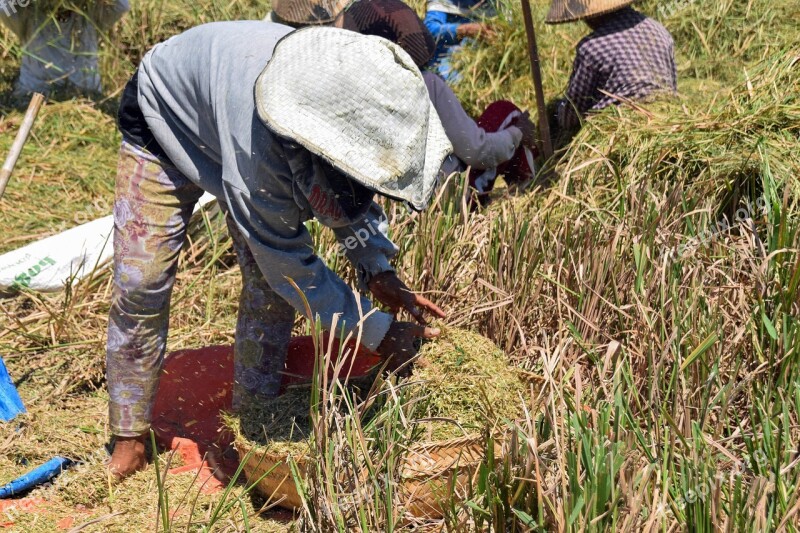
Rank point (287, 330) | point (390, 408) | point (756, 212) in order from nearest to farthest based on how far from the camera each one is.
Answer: point (390, 408) → point (287, 330) → point (756, 212)

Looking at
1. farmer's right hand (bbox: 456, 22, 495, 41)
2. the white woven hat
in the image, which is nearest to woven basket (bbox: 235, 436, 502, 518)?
the white woven hat

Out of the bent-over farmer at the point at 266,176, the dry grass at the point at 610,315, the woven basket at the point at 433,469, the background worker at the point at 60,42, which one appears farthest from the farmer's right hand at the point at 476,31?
the woven basket at the point at 433,469

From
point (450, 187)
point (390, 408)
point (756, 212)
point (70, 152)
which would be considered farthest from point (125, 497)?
point (70, 152)

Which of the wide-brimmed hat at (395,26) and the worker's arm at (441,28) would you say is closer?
the wide-brimmed hat at (395,26)

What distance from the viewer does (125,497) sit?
103 inches

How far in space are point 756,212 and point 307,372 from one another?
5.36 ft

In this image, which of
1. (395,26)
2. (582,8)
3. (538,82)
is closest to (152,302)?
(395,26)

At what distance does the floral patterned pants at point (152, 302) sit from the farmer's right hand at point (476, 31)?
2.69 metres

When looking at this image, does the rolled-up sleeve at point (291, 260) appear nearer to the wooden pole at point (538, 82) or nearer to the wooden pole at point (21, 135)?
the wooden pole at point (21, 135)

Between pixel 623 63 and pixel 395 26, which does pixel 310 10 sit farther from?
pixel 623 63

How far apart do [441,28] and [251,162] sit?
327 cm

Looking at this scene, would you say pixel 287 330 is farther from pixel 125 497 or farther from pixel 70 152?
pixel 70 152

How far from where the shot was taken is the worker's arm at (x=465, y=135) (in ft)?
12.9

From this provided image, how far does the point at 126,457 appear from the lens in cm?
272
